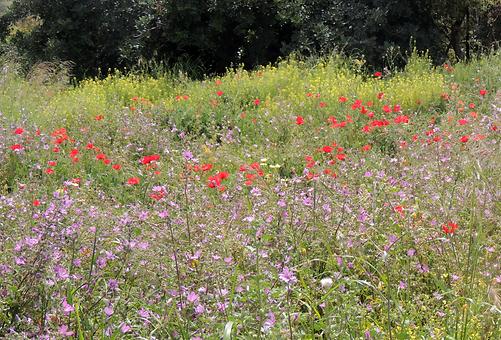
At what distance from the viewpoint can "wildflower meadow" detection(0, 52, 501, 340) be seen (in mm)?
2127

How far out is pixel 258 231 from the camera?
2.54 m

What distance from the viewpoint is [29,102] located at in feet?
24.7

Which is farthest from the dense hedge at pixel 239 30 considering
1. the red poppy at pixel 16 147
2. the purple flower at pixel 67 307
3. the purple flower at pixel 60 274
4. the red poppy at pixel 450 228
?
the purple flower at pixel 67 307

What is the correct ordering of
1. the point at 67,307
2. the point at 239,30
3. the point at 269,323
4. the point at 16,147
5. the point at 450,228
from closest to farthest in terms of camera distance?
1. the point at 269,323
2. the point at 67,307
3. the point at 450,228
4. the point at 16,147
5. the point at 239,30

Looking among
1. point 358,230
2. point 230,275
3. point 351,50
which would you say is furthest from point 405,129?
point 351,50

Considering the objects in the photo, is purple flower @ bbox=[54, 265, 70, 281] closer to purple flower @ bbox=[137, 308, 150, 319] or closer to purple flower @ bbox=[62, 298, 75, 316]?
purple flower @ bbox=[62, 298, 75, 316]

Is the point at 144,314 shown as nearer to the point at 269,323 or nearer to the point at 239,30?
the point at 269,323

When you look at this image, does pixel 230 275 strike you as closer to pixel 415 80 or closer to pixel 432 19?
pixel 415 80

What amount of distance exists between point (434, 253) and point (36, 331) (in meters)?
1.67

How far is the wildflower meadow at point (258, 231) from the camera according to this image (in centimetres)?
213

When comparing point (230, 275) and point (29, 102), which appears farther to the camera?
point (29, 102)

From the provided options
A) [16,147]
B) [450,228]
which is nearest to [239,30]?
[16,147]

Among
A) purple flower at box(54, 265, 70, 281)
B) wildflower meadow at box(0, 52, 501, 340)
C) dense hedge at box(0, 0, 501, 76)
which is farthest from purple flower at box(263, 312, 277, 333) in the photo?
dense hedge at box(0, 0, 501, 76)

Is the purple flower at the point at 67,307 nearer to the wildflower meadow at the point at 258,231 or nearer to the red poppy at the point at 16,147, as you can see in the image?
the wildflower meadow at the point at 258,231
